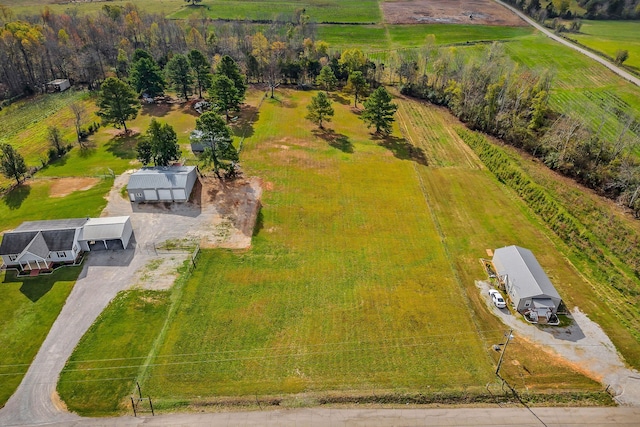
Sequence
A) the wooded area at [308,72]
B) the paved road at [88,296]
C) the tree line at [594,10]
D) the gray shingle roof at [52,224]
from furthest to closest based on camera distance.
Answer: the tree line at [594,10], the wooded area at [308,72], the gray shingle roof at [52,224], the paved road at [88,296]

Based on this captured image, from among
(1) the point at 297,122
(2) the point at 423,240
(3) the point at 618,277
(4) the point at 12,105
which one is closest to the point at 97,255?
(2) the point at 423,240

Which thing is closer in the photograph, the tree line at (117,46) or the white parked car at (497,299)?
the white parked car at (497,299)

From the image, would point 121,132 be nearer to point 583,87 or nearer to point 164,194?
point 164,194

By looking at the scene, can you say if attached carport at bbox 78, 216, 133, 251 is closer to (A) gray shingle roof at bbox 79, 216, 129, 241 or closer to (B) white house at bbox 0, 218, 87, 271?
(A) gray shingle roof at bbox 79, 216, 129, 241

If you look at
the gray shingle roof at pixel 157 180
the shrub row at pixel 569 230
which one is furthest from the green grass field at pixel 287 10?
the gray shingle roof at pixel 157 180

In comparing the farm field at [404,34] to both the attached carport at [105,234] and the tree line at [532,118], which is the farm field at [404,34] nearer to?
the tree line at [532,118]

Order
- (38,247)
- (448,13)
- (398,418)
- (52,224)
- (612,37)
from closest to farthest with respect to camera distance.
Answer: (398,418), (38,247), (52,224), (612,37), (448,13)

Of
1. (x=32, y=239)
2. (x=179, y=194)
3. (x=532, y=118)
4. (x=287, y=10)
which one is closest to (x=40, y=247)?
(x=32, y=239)
